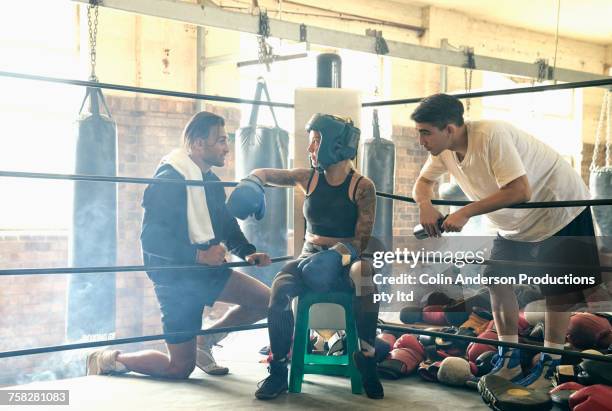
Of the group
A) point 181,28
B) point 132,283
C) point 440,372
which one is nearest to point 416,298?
point 440,372

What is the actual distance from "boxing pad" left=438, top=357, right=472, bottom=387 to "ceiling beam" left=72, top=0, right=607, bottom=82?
1.89 m

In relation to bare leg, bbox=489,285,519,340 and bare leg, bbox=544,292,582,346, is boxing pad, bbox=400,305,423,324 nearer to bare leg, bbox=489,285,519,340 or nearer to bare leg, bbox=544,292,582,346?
bare leg, bbox=489,285,519,340

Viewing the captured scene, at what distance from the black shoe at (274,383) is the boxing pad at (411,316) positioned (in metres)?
1.34

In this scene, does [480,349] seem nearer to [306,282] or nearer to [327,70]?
[306,282]

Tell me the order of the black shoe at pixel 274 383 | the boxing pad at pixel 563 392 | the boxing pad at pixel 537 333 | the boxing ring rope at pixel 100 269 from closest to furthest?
the boxing ring rope at pixel 100 269 < the boxing pad at pixel 563 392 < the black shoe at pixel 274 383 < the boxing pad at pixel 537 333

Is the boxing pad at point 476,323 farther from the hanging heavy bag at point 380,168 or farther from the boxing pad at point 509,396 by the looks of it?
the hanging heavy bag at point 380,168

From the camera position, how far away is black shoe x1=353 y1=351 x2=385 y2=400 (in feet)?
8.14

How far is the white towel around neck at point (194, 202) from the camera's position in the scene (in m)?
2.81

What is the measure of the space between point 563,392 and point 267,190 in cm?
209

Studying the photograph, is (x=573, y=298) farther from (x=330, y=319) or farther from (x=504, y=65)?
(x=504, y=65)

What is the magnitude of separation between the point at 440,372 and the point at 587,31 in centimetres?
746

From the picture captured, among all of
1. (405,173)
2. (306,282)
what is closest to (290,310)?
(306,282)

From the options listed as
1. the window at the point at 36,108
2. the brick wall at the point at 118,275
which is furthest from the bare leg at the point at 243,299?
the window at the point at 36,108

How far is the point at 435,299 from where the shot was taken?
12.5 feet
